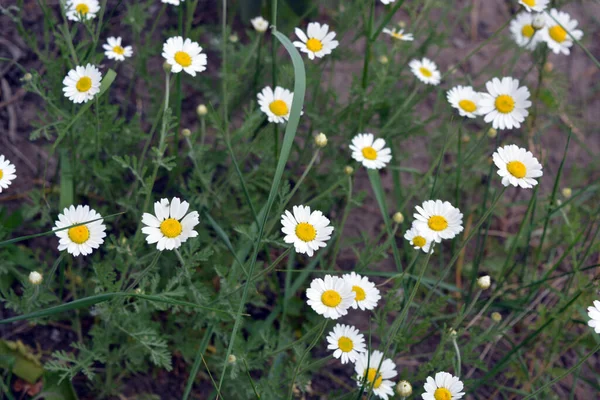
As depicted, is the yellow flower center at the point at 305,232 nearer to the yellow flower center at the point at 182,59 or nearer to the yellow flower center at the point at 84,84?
the yellow flower center at the point at 182,59

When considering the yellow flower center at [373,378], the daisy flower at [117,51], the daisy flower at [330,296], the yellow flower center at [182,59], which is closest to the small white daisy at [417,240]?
the daisy flower at [330,296]

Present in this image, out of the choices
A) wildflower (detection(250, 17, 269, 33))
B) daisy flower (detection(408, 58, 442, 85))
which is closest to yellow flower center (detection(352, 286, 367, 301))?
daisy flower (detection(408, 58, 442, 85))

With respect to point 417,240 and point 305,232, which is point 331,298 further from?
point 417,240

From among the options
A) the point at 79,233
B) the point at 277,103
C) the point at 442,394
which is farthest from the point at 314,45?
the point at 442,394

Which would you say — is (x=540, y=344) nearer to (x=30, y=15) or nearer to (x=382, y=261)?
(x=382, y=261)

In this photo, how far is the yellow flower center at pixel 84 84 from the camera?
86.5 inches

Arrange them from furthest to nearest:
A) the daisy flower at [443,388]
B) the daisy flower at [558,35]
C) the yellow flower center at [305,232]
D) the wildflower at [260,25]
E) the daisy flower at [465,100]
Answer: the daisy flower at [558,35] < the wildflower at [260,25] < the daisy flower at [465,100] < the yellow flower center at [305,232] < the daisy flower at [443,388]

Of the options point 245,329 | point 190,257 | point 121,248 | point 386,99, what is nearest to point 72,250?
point 121,248

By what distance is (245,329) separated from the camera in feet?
8.65

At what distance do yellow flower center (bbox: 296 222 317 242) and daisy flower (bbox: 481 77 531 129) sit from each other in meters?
0.87

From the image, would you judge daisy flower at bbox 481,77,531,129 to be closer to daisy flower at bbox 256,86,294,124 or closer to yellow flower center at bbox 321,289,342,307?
daisy flower at bbox 256,86,294,124

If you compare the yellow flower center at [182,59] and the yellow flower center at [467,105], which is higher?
the yellow flower center at [467,105]

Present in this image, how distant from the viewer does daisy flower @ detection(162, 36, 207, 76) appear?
2268 millimetres

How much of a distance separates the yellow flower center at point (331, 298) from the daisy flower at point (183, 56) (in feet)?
2.97
